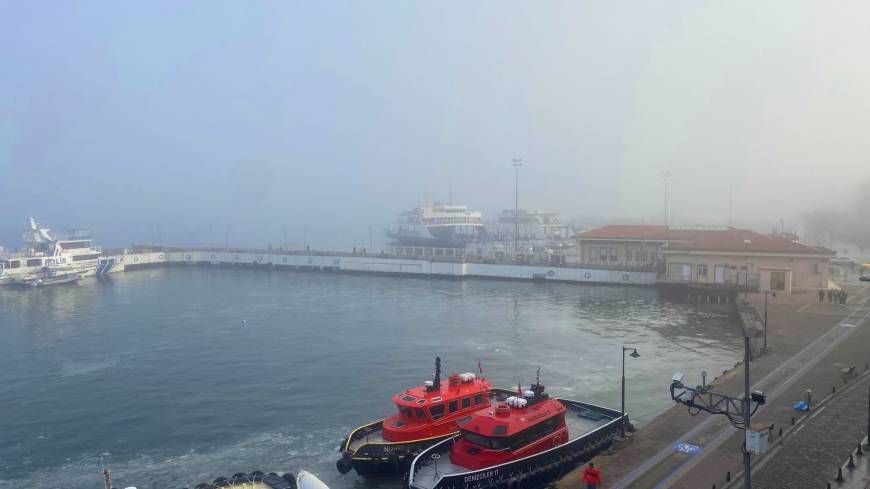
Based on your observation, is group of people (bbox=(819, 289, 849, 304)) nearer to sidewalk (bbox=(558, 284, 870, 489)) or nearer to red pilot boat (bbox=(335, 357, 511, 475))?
sidewalk (bbox=(558, 284, 870, 489))

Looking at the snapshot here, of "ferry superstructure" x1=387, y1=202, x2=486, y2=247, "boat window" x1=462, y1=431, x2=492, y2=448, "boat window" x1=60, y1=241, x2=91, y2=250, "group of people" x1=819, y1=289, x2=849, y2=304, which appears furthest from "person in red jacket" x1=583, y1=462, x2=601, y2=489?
"ferry superstructure" x1=387, y1=202, x2=486, y2=247

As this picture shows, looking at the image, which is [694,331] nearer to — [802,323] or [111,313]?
[802,323]

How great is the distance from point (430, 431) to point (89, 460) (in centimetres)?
1067

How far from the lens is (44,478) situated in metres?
18.1

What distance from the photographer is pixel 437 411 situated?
1783 cm

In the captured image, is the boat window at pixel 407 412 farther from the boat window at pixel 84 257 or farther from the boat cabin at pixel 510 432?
the boat window at pixel 84 257

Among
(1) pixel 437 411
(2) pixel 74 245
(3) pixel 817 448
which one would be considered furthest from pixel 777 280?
(2) pixel 74 245

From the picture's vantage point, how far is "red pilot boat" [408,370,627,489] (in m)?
15.1

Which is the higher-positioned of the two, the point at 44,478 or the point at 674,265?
the point at 674,265

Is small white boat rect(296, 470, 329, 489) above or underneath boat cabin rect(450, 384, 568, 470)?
underneath

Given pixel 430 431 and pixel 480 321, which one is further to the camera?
pixel 480 321

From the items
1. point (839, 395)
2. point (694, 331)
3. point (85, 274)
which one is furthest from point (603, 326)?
point (85, 274)

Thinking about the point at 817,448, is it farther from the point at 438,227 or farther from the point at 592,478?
the point at 438,227

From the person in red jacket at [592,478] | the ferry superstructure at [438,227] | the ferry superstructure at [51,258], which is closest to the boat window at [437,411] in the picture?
the person in red jacket at [592,478]
